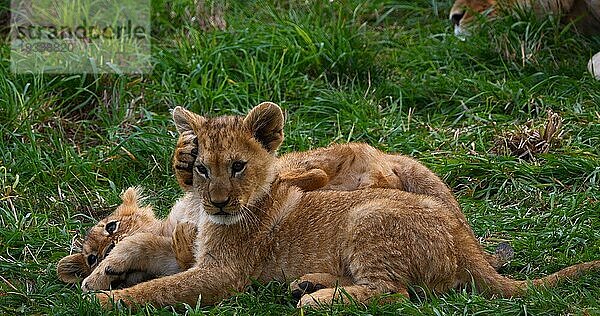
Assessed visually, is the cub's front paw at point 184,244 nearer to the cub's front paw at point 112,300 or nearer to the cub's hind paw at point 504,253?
the cub's front paw at point 112,300

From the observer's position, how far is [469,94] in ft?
30.6

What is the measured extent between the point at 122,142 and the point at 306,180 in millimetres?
2230

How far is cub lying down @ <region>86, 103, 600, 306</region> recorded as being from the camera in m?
5.86

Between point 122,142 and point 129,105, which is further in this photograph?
point 129,105

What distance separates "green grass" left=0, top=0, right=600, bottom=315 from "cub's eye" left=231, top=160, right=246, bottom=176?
3.96 ft

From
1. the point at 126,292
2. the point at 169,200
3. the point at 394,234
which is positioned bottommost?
the point at 169,200

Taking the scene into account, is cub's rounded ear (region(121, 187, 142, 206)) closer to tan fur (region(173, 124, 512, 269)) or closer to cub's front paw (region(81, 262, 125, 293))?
cub's front paw (region(81, 262, 125, 293))

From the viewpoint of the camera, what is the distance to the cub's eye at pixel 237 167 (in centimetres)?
608

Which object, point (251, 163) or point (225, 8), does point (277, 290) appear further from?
point (225, 8)

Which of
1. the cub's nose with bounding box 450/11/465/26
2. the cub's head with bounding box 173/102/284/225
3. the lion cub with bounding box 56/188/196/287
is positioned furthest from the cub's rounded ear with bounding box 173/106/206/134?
the cub's nose with bounding box 450/11/465/26

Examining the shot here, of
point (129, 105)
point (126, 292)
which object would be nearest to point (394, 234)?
point (126, 292)

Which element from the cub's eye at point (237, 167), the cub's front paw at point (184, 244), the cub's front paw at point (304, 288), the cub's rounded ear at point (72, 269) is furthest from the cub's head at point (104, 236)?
the cub's front paw at point (304, 288)

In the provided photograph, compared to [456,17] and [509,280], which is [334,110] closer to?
[456,17]

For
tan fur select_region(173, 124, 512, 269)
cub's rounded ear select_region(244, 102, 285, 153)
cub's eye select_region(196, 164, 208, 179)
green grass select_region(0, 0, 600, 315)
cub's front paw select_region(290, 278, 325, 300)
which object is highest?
cub's rounded ear select_region(244, 102, 285, 153)
